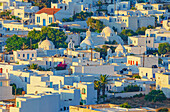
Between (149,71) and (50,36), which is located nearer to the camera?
(149,71)

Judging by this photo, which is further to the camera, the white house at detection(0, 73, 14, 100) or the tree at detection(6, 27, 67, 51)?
the tree at detection(6, 27, 67, 51)

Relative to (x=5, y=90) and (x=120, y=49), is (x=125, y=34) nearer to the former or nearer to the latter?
(x=120, y=49)

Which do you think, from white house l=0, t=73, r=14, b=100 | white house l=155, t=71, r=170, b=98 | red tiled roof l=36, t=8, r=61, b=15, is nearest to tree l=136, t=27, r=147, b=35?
red tiled roof l=36, t=8, r=61, b=15

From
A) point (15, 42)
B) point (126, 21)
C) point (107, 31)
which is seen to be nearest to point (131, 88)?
point (15, 42)

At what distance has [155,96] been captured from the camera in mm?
74500

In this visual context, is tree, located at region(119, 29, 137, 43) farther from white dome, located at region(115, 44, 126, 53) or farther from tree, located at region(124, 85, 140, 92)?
tree, located at region(124, 85, 140, 92)

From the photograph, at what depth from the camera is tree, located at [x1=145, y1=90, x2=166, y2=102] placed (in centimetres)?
7406

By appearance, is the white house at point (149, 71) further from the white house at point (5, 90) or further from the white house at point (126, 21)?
the white house at point (126, 21)

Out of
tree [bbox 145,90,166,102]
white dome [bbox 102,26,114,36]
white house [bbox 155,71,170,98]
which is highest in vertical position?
white dome [bbox 102,26,114,36]

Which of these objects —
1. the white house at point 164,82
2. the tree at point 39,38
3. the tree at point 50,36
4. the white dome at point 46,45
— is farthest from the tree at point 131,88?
the tree at point 50,36

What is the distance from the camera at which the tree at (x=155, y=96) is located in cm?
7406

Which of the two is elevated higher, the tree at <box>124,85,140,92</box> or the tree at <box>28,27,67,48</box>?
the tree at <box>28,27,67,48</box>

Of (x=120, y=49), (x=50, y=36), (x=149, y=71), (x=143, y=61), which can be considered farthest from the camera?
(x=50, y=36)

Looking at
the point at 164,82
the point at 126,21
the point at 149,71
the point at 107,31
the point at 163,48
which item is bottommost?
the point at 163,48
